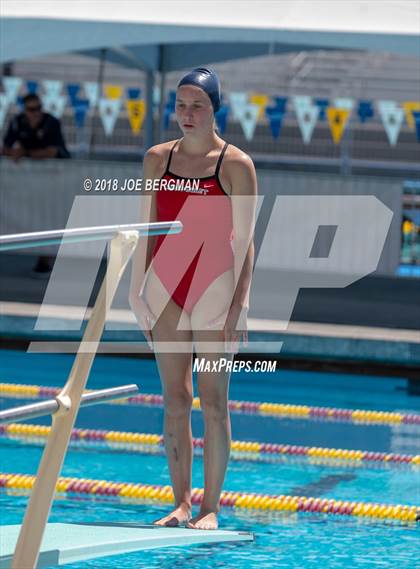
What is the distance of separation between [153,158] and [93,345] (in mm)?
1658

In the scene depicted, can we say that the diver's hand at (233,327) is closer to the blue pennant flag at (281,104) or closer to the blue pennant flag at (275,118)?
the blue pennant flag at (275,118)

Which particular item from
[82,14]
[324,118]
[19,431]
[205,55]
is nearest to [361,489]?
[19,431]

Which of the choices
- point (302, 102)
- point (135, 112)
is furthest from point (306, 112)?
point (135, 112)

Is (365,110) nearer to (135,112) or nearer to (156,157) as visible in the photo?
A: (135,112)

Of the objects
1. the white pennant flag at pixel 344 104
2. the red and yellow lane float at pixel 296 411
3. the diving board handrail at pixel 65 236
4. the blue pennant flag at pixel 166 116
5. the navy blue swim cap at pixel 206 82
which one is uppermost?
the navy blue swim cap at pixel 206 82

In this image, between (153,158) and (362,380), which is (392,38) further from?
(153,158)

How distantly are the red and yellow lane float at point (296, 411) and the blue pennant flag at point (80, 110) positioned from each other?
1158cm

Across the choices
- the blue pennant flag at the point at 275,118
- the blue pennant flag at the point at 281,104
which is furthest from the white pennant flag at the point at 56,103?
the blue pennant flag at the point at 281,104

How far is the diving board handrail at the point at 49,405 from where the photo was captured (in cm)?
228

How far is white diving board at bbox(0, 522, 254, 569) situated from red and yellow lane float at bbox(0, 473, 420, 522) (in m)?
1.53

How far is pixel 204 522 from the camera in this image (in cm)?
413

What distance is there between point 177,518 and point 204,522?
9 cm

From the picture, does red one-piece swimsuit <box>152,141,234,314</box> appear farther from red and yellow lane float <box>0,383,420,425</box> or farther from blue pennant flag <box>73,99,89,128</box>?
blue pennant flag <box>73,99,89,128</box>

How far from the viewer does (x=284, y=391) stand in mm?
8258
